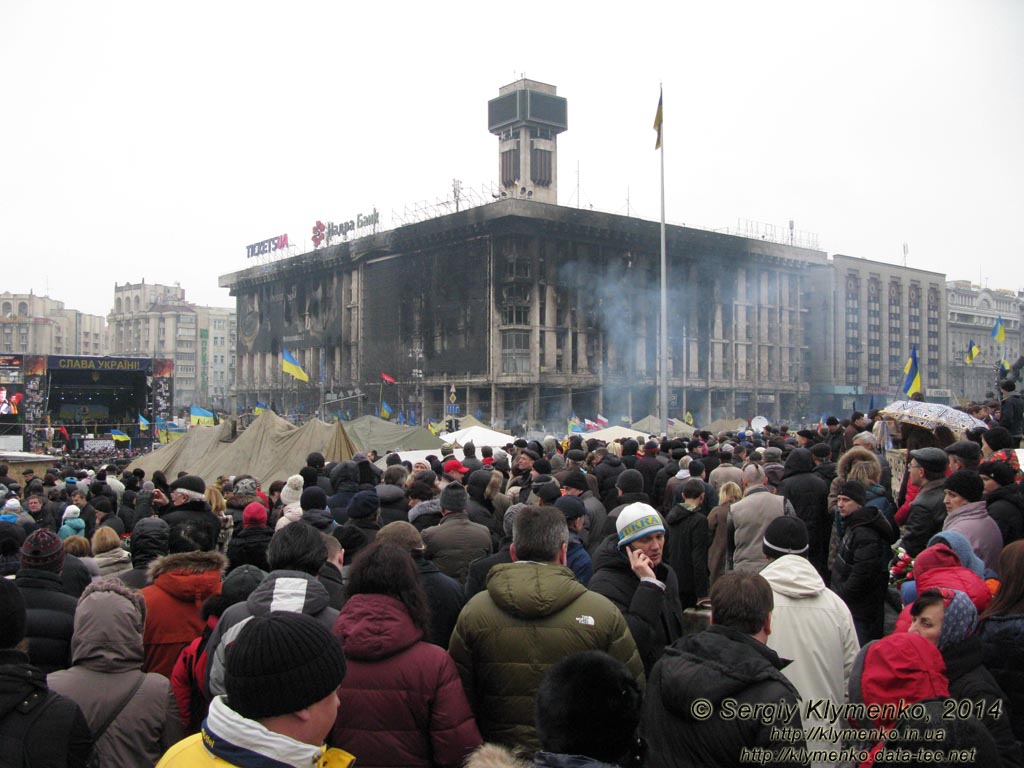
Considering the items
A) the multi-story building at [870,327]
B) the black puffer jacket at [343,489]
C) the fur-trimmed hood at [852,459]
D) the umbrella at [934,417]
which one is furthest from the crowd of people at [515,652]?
the multi-story building at [870,327]

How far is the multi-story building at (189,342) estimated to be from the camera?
142m

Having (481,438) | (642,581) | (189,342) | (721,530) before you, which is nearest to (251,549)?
(642,581)

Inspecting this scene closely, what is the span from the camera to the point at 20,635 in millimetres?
3373

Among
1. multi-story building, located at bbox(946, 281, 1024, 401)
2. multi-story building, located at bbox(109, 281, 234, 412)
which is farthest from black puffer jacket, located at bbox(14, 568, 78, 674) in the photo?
multi-story building, located at bbox(109, 281, 234, 412)

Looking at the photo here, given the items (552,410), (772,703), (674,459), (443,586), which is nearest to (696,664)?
(772,703)

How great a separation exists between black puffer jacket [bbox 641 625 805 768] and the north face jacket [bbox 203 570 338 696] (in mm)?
1631

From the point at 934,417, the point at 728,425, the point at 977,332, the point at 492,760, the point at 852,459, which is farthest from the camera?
the point at 977,332

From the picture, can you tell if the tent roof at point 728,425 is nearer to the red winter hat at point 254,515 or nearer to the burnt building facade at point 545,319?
the burnt building facade at point 545,319

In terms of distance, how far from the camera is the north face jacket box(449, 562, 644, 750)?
383 cm

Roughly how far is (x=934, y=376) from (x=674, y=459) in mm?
92313

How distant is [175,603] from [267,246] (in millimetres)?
92213

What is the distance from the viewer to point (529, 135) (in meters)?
75.8

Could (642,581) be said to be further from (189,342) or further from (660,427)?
(189,342)

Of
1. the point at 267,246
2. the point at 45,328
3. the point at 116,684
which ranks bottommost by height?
the point at 116,684
